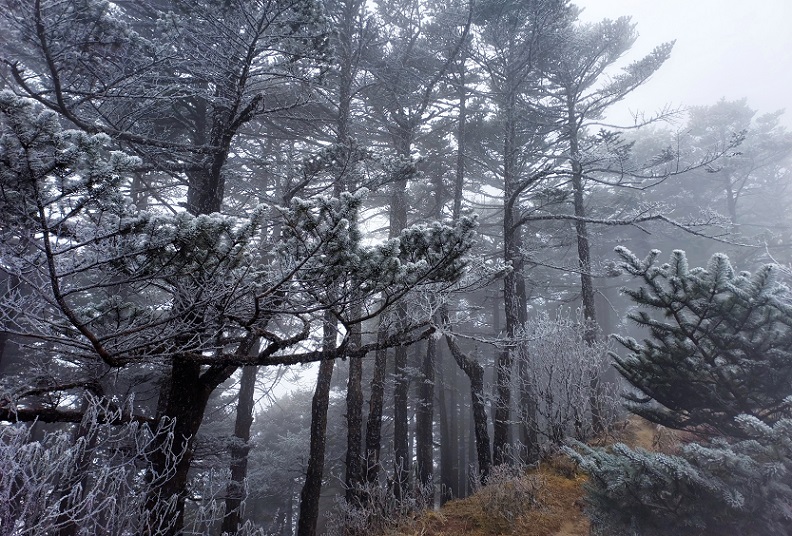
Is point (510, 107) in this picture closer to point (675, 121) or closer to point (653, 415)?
point (675, 121)

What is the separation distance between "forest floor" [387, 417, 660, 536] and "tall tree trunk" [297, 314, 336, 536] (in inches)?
114

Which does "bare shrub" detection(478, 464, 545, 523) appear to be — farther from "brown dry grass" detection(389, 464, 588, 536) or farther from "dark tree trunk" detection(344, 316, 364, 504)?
"dark tree trunk" detection(344, 316, 364, 504)

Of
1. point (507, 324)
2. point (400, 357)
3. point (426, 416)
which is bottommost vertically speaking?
point (426, 416)

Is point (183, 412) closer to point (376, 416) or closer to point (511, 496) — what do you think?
point (511, 496)

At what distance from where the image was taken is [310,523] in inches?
327

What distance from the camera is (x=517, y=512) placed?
245 inches

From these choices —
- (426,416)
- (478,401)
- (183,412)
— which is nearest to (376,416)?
(478,401)

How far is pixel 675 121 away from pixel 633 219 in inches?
112

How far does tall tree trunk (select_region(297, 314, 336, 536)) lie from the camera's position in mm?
8320

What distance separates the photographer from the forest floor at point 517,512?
5922mm

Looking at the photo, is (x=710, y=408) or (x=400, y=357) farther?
(x=400, y=357)

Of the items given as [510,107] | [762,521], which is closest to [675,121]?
[510,107]

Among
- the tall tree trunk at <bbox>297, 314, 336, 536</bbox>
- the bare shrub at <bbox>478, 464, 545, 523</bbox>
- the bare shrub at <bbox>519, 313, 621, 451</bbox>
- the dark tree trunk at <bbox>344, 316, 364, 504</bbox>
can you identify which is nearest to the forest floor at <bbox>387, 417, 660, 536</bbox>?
the bare shrub at <bbox>478, 464, 545, 523</bbox>

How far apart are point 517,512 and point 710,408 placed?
120 inches
